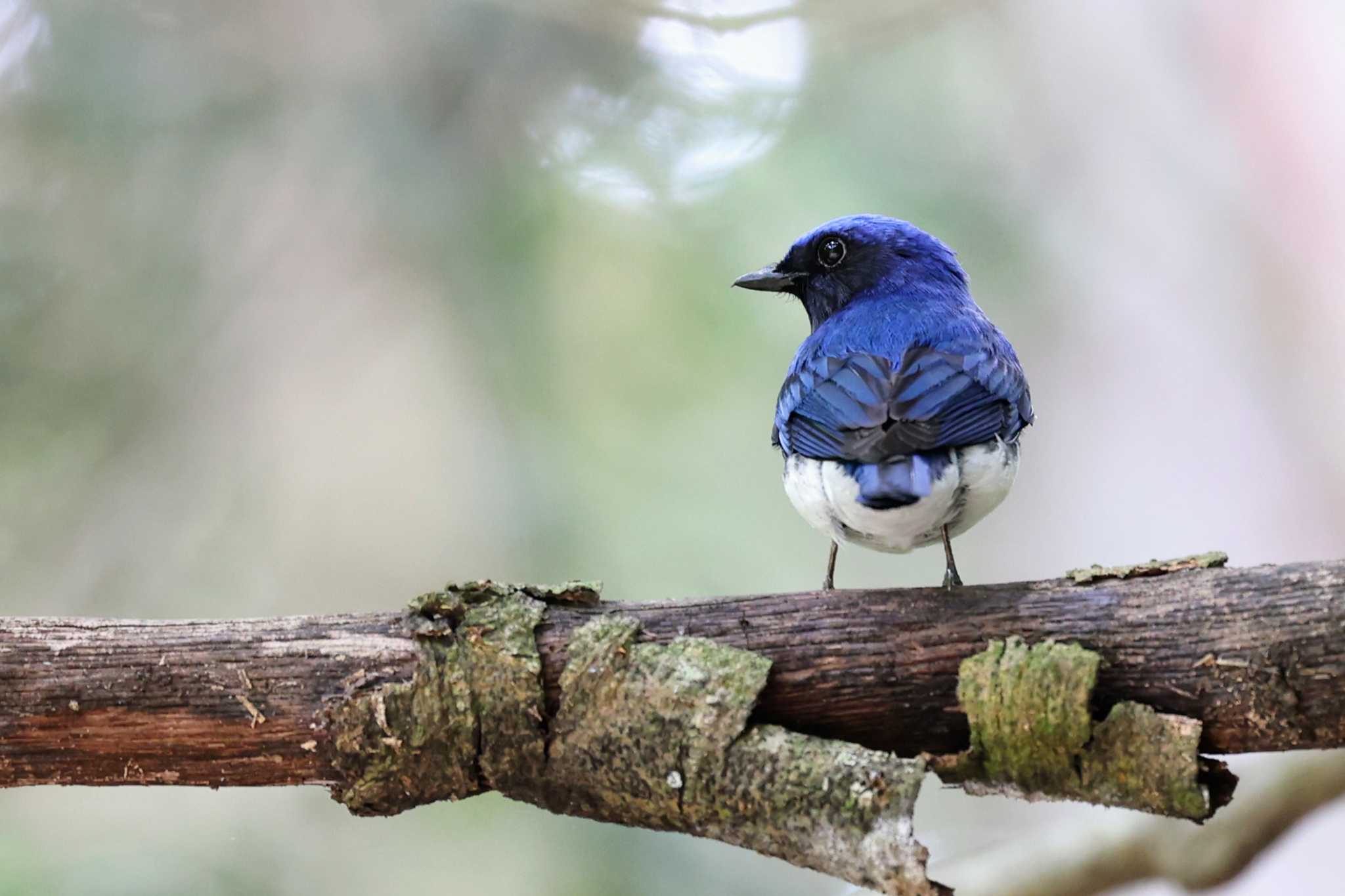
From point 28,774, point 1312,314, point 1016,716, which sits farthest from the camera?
point 1312,314

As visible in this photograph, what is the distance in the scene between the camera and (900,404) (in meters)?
2.07

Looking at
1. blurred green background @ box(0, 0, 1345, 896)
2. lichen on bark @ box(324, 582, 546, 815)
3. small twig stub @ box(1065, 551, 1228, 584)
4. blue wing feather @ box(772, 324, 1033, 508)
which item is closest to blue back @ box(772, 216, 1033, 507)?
blue wing feather @ box(772, 324, 1033, 508)

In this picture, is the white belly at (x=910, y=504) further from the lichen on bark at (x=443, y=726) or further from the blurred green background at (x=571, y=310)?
the blurred green background at (x=571, y=310)

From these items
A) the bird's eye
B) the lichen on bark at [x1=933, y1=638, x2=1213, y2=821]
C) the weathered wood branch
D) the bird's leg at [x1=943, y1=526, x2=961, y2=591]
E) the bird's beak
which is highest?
the bird's eye

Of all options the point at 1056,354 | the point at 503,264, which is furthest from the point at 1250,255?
the point at 503,264

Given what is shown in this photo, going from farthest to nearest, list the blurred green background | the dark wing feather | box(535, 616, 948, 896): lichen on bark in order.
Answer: the blurred green background
the dark wing feather
box(535, 616, 948, 896): lichen on bark

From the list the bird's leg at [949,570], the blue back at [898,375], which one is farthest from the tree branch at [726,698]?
the blue back at [898,375]

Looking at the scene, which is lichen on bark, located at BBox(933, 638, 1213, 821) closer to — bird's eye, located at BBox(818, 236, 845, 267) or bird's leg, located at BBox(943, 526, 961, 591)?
bird's leg, located at BBox(943, 526, 961, 591)

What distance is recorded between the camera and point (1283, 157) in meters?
4.05

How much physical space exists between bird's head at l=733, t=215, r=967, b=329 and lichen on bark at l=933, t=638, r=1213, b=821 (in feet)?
4.01

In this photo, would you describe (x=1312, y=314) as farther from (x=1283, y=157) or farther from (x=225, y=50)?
(x=225, y=50)

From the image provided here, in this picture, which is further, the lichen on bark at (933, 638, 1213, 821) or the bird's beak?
the bird's beak

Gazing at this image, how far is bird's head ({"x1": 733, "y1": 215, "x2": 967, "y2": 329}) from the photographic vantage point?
2.80 meters

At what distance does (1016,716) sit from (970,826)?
2201 millimetres
